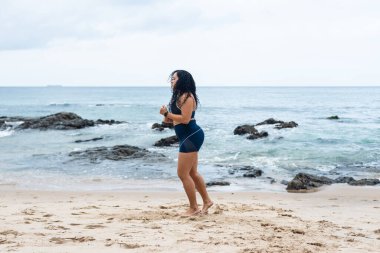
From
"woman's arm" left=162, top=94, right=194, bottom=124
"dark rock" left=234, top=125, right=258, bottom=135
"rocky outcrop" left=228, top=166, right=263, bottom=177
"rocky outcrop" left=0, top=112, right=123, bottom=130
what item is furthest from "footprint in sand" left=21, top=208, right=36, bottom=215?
"rocky outcrop" left=0, top=112, right=123, bottom=130

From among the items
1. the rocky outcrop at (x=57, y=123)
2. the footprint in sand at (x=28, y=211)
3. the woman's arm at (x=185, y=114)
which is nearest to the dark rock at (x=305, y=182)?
the woman's arm at (x=185, y=114)

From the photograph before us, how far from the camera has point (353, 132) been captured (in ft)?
90.3

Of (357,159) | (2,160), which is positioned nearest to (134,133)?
(2,160)

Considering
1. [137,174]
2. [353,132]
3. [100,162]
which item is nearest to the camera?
[137,174]

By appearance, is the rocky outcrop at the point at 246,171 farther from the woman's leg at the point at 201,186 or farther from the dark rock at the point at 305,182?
the woman's leg at the point at 201,186

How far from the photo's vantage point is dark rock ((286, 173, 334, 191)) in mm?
10648

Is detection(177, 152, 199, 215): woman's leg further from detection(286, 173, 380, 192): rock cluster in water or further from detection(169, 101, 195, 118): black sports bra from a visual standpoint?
detection(286, 173, 380, 192): rock cluster in water

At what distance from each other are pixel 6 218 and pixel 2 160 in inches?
436

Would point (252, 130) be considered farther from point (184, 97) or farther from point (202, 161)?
point (184, 97)

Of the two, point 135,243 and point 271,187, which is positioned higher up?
point 135,243

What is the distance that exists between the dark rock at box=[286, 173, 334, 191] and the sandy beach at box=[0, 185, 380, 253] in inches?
80.2

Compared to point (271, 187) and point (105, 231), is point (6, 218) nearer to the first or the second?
point (105, 231)

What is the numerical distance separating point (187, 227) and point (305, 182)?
5943 mm

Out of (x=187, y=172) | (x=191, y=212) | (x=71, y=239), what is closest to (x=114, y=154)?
(x=191, y=212)
